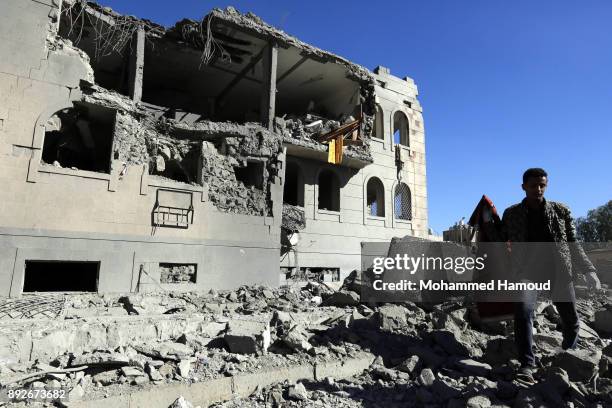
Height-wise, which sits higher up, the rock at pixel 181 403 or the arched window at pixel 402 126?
the arched window at pixel 402 126

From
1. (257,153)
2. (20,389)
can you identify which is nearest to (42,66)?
(257,153)

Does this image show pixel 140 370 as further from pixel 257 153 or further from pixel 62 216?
pixel 257 153

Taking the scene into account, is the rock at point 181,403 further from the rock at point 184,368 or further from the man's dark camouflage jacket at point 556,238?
the man's dark camouflage jacket at point 556,238

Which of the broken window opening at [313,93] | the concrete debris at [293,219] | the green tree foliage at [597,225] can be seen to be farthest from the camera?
the green tree foliage at [597,225]

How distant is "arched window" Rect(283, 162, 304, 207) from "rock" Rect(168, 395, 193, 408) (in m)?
12.0

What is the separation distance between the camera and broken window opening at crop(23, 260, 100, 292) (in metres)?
10.5

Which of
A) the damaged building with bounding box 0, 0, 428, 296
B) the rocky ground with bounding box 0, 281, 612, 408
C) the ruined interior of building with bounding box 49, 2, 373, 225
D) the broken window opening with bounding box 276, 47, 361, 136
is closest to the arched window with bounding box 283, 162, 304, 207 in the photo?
the damaged building with bounding box 0, 0, 428, 296

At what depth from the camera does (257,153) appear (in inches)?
506

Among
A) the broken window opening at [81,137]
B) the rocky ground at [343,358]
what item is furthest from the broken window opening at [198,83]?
the rocky ground at [343,358]

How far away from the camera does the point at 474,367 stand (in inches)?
162

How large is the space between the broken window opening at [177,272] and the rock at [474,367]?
8.01m

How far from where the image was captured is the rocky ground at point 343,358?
11.5ft

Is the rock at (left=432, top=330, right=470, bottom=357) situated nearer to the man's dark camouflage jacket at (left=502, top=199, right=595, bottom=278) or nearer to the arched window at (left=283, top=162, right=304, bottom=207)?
the man's dark camouflage jacket at (left=502, top=199, right=595, bottom=278)

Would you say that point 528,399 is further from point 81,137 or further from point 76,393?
point 81,137
